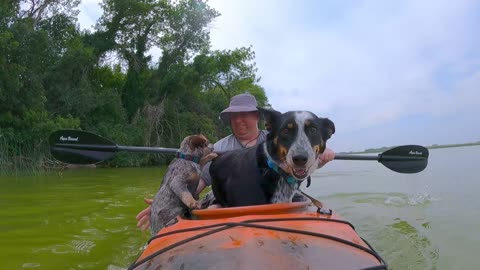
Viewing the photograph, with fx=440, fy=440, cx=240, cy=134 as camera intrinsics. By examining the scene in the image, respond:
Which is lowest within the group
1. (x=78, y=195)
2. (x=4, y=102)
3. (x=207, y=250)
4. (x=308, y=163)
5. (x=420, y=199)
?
(x=420, y=199)

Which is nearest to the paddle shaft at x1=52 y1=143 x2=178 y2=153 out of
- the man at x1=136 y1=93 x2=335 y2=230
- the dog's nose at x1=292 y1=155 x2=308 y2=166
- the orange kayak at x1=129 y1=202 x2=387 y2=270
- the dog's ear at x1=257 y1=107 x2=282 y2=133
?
the man at x1=136 y1=93 x2=335 y2=230

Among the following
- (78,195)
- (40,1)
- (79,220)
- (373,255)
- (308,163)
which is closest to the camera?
(373,255)

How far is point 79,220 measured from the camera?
6121 millimetres

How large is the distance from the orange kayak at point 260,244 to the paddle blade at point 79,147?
7.35ft

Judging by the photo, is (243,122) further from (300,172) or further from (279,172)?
(300,172)

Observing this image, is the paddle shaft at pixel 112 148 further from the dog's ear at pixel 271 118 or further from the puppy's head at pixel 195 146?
the dog's ear at pixel 271 118

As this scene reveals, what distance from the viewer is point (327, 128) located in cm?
358

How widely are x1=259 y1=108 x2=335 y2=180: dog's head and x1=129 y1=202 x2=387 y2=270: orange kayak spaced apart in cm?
49

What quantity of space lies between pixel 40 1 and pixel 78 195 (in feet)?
62.7

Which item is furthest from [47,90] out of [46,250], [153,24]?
[46,250]

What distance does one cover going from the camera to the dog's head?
3.05 metres

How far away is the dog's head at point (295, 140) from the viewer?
3051mm

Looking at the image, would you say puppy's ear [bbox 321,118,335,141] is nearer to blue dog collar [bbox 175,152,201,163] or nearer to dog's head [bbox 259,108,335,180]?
dog's head [bbox 259,108,335,180]

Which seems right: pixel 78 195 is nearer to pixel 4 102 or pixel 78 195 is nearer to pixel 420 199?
pixel 420 199
